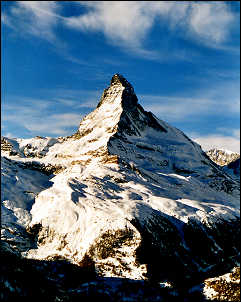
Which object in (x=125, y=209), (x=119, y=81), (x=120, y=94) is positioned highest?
(x=119, y=81)

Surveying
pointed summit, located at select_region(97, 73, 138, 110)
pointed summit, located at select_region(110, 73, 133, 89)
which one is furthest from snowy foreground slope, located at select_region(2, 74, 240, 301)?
pointed summit, located at select_region(110, 73, 133, 89)

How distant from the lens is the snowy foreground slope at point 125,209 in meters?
51.6

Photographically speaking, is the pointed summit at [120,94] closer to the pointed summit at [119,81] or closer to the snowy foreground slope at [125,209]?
the pointed summit at [119,81]

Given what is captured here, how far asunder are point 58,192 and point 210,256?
3444 cm

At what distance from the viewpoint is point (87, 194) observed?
68062 mm

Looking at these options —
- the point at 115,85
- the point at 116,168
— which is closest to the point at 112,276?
the point at 116,168

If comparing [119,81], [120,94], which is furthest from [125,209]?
[119,81]

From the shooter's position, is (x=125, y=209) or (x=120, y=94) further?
(x=120, y=94)

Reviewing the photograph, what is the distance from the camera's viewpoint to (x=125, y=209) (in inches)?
2383

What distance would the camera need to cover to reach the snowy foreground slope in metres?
51.6

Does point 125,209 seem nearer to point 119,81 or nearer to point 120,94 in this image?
point 120,94

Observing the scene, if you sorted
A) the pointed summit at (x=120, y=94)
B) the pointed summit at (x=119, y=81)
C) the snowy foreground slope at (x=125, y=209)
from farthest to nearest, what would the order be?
1. the pointed summit at (x=119, y=81)
2. the pointed summit at (x=120, y=94)
3. the snowy foreground slope at (x=125, y=209)

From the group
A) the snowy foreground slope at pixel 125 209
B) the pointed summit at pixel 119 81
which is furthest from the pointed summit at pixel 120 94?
the snowy foreground slope at pixel 125 209

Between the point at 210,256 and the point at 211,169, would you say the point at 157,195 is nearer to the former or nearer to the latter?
the point at 210,256
